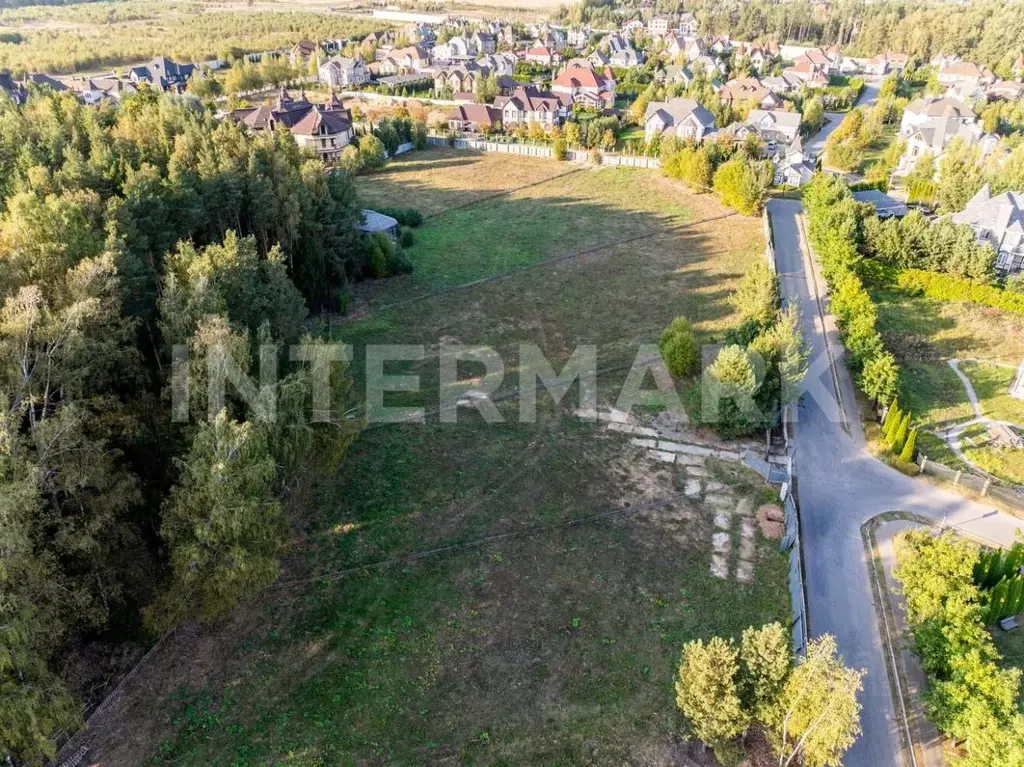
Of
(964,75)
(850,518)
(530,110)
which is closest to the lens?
(850,518)

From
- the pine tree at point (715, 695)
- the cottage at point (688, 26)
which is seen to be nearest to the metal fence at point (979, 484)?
the pine tree at point (715, 695)

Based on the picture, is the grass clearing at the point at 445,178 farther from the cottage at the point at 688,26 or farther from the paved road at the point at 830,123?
the cottage at the point at 688,26

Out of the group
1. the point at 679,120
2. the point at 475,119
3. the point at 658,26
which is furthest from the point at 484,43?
the point at 679,120

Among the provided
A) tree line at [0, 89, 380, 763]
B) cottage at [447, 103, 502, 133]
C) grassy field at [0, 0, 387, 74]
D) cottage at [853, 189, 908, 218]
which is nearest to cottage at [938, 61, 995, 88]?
cottage at [853, 189, 908, 218]

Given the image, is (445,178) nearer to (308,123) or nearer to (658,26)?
(308,123)

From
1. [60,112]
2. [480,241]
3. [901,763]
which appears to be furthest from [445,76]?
[901,763]

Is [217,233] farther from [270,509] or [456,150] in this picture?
[456,150]

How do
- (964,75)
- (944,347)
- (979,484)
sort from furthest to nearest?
(964,75), (944,347), (979,484)
